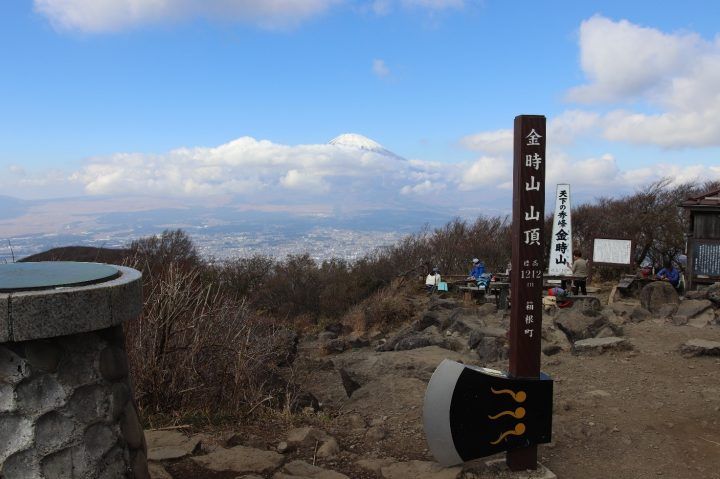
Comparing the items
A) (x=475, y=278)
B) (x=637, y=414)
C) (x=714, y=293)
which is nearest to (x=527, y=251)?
(x=637, y=414)

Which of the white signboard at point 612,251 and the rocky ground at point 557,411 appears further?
the white signboard at point 612,251

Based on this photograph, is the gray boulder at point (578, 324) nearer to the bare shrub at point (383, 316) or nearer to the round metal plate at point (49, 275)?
the bare shrub at point (383, 316)

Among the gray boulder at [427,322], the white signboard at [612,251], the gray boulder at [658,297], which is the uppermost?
the white signboard at [612,251]

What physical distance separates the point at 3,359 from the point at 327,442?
2894 millimetres

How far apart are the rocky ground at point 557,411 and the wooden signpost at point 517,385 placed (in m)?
0.26

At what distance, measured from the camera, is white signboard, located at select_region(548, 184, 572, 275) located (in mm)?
13172

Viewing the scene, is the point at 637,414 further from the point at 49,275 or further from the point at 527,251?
the point at 49,275

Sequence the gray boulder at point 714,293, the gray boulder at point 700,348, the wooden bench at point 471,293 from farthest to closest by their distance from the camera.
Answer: the wooden bench at point 471,293 < the gray boulder at point 714,293 < the gray boulder at point 700,348

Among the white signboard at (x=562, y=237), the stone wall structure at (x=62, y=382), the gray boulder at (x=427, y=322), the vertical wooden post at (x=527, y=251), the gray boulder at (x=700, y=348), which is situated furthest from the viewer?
the white signboard at (x=562, y=237)

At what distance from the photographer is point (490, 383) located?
13.3 feet

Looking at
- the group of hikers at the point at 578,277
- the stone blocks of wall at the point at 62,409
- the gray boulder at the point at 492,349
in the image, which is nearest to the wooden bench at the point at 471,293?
the group of hikers at the point at 578,277

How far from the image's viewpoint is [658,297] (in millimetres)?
10039

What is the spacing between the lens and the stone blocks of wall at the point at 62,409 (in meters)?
2.39

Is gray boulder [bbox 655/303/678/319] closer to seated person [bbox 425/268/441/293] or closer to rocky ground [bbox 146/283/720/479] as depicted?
rocky ground [bbox 146/283/720/479]
